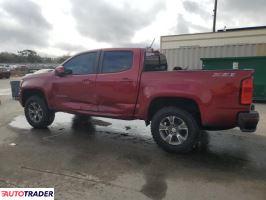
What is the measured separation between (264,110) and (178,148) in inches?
254

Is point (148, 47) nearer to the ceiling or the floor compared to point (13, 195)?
nearer to the ceiling

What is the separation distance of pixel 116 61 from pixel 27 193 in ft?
10.2

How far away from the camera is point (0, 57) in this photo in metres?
73.7

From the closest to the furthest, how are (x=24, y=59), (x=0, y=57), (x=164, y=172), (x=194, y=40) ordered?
(x=164, y=172) < (x=194, y=40) < (x=0, y=57) < (x=24, y=59)

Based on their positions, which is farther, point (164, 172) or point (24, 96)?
point (24, 96)

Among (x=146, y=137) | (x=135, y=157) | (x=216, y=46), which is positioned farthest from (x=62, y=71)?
(x=216, y=46)

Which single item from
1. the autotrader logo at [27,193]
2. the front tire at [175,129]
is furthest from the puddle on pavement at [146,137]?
the autotrader logo at [27,193]

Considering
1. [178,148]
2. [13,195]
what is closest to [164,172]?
[178,148]

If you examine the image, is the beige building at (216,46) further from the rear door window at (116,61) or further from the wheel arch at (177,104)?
the wheel arch at (177,104)

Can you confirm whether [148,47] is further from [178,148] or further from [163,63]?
[178,148]

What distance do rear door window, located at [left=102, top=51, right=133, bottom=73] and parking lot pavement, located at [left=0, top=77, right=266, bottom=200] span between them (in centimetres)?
148

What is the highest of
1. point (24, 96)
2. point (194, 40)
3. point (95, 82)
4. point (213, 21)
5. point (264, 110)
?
point (213, 21)

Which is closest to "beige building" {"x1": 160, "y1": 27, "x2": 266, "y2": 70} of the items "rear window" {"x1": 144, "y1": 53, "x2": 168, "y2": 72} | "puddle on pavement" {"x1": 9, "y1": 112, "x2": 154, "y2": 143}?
"puddle on pavement" {"x1": 9, "y1": 112, "x2": 154, "y2": 143}

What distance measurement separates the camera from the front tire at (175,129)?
489 centimetres
